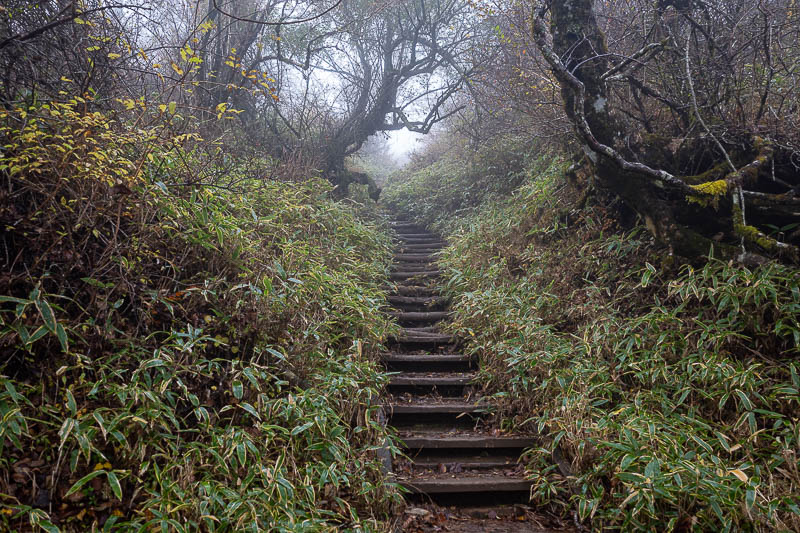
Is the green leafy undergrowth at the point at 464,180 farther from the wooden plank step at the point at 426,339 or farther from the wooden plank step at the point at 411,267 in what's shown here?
the wooden plank step at the point at 426,339

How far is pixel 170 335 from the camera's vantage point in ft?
10.3

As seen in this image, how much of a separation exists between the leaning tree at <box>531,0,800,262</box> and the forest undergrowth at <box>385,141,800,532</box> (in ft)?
1.50

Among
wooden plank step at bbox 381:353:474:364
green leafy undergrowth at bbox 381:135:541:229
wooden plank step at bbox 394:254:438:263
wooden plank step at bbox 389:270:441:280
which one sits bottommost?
wooden plank step at bbox 381:353:474:364

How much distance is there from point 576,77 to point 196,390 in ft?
17.1

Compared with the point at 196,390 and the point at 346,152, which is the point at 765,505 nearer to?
the point at 196,390

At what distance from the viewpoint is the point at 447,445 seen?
4215 millimetres

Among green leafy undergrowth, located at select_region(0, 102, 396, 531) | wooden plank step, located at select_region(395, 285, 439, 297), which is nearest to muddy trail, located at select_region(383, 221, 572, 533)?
green leafy undergrowth, located at select_region(0, 102, 396, 531)

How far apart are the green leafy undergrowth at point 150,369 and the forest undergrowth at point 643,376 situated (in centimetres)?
154

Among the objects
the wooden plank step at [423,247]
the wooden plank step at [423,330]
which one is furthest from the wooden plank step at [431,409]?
the wooden plank step at [423,247]

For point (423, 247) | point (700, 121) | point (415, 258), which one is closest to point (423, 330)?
point (415, 258)

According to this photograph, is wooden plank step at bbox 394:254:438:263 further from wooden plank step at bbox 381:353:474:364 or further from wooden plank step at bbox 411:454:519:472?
wooden plank step at bbox 411:454:519:472

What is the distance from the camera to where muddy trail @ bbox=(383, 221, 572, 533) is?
3.53 metres

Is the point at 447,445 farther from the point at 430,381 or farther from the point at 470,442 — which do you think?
the point at 430,381

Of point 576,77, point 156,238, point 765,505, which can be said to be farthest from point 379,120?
point 765,505
